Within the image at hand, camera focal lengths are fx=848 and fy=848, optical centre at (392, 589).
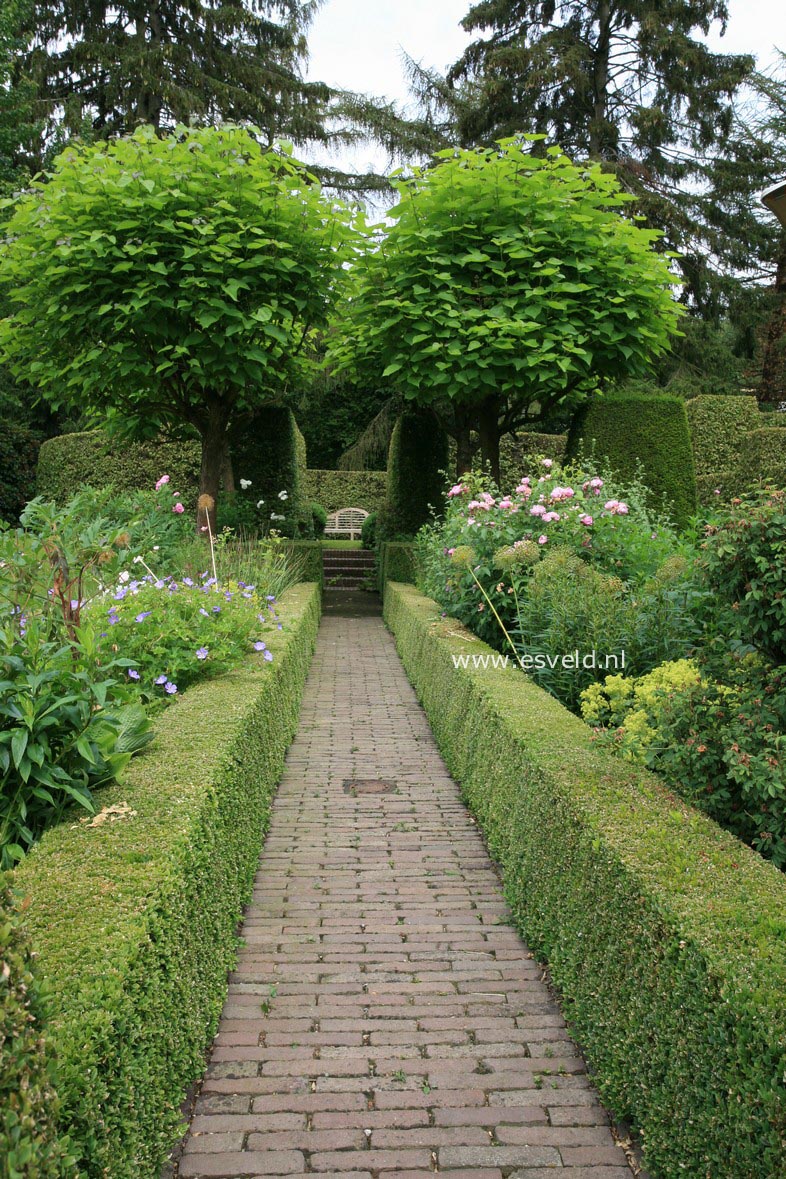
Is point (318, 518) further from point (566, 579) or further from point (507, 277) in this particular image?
point (566, 579)

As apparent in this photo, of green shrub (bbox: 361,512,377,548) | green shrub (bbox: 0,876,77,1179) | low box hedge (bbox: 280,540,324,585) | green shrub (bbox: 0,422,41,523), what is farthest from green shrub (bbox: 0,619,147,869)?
green shrub (bbox: 0,422,41,523)

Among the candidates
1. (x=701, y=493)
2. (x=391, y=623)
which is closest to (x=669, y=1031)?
(x=391, y=623)

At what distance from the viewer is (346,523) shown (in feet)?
81.5

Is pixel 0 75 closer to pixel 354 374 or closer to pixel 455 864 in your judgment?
pixel 354 374

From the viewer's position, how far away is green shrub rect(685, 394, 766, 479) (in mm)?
17844

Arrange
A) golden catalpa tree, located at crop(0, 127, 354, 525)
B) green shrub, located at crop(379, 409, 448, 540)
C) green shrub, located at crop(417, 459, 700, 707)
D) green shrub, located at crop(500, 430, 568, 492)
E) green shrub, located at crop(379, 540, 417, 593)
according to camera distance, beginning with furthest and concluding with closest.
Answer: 1. green shrub, located at crop(500, 430, 568, 492)
2. green shrub, located at crop(379, 409, 448, 540)
3. green shrub, located at crop(379, 540, 417, 593)
4. golden catalpa tree, located at crop(0, 127, 354, 525)
5. green shrub, located at crop(417, 459, 700, 707)

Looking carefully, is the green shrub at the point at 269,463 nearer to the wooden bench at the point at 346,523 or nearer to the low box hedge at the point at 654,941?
the wooden bench at the point at 346,523

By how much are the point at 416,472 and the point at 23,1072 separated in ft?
46.0

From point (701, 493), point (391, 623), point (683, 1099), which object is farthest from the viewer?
point (701, 493)

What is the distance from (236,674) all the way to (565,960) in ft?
9.68

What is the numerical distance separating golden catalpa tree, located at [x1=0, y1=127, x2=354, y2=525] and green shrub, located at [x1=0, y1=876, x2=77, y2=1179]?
9.19 metres

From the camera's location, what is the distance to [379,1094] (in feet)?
8.43

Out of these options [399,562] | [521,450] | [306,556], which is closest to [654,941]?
[306,556]

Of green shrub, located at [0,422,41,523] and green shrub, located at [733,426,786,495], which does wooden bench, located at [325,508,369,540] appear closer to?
green shrub, located at [0,422,41,523]
